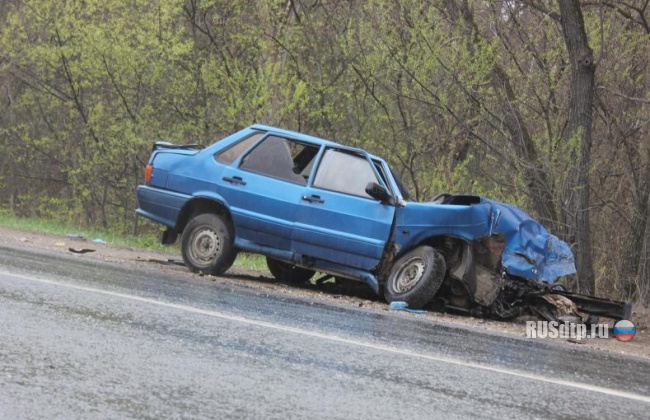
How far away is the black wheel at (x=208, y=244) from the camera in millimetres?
10484

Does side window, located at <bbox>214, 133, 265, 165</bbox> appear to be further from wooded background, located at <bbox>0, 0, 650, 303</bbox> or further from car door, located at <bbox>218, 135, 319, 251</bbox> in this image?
wooded background, located at <bbox>0, 0, 650, 303</bbox>

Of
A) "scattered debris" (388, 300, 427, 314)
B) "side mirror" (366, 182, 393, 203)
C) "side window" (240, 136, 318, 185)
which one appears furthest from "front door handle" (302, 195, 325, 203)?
"scattered debris" (388, 300, 427, 314)

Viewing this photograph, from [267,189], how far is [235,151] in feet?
2.55

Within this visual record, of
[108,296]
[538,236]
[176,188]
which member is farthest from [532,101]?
[108,296]

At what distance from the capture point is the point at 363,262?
32.2ft

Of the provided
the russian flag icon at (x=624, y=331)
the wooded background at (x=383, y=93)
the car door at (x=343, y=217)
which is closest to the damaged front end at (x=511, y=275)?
the russian flag icon at (x=624, y=331)

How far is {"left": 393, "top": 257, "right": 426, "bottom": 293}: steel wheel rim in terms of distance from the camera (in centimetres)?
946

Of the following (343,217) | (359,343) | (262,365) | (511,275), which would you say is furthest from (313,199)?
(262,365)

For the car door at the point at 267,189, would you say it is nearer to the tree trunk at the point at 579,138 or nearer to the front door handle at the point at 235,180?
the front door handle at the point at 235,180

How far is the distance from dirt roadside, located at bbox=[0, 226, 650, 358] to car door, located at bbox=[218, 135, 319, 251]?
0.65m

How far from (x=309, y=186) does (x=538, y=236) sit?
→ 2.77 meters

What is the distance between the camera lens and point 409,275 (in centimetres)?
956

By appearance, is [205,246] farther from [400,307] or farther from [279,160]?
[400,307]

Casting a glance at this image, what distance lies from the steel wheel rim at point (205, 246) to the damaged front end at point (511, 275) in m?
2.86
